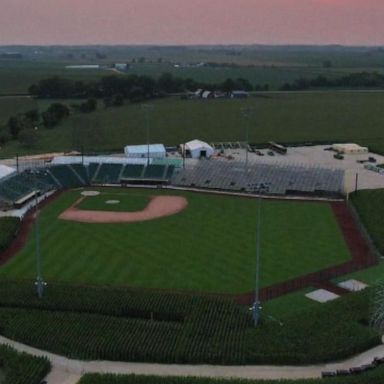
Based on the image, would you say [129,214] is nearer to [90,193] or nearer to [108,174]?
[90,193]

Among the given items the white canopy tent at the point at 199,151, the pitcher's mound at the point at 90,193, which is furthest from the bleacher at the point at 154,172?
the white canopy tent at the point at 199,151

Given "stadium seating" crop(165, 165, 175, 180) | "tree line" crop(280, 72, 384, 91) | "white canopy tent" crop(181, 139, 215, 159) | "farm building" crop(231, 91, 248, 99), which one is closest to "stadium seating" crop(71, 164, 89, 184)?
"stadium seating" crop(165, 165, 175, 180)

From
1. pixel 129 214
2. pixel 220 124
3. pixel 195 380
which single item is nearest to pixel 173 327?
pixel 195 380

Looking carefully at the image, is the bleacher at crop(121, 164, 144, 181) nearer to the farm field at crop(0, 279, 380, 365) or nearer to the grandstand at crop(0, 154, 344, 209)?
the grandstand at crop(0, 154, 344, 209)

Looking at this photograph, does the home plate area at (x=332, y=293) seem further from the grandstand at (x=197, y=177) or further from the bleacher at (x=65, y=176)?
the bleacher at (x=65, y=176)

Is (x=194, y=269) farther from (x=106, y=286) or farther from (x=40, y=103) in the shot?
(x=40, y=103)

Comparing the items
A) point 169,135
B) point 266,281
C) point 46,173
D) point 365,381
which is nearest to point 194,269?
point 266,281
